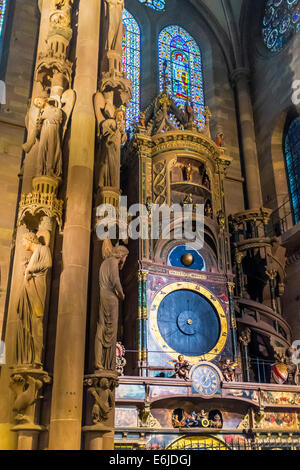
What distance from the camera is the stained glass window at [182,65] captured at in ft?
63.9

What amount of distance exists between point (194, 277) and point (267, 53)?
34.8 feet

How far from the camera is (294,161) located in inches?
691

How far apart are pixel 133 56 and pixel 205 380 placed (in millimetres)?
13072

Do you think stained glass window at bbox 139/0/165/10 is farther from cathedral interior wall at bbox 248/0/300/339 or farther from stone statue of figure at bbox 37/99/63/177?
stone statue of figure at bbox 37/99/63/177

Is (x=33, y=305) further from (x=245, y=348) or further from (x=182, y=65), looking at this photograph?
(x=182, y=65)

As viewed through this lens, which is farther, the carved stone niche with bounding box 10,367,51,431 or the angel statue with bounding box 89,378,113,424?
the angel statue with bounding box 89,378,113,424

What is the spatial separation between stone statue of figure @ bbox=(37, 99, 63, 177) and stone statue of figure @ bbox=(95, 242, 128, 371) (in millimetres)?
1557

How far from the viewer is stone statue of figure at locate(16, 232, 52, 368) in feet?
21.7

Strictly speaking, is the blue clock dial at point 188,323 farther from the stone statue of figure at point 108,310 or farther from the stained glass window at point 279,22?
the stained glass window at point 279,22

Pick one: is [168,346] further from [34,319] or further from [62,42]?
[62,42]

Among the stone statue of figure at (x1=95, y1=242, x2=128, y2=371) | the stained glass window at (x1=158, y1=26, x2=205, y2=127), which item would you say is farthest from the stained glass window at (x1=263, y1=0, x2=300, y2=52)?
the stone statue of figure at (x1=95, y1=242, x2=128, y2=371)

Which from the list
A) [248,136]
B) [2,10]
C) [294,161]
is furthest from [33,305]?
[2,10]

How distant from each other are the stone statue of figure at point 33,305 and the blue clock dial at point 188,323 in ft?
17.8

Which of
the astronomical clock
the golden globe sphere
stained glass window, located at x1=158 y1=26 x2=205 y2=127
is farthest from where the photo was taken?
stained glass window, located at x1=158 y1=26 x2=205 y2=127
